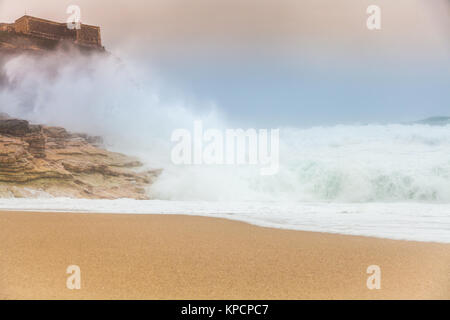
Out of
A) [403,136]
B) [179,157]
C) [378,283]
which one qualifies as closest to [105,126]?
[179,157]

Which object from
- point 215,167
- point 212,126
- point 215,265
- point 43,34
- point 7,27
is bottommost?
point 215,265

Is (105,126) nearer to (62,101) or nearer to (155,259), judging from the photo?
(62,101)

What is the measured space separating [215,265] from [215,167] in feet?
30.9

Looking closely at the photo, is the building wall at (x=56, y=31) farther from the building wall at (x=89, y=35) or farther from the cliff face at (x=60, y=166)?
the cliff face at (x=60, y=166)

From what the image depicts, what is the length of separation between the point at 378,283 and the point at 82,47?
14810 mm

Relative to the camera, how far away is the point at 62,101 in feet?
42.4

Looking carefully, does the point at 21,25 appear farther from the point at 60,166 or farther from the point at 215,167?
the point at 215,167

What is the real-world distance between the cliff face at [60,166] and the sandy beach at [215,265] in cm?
701

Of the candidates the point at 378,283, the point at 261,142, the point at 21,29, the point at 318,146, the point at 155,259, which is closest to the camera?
the point at 378,283

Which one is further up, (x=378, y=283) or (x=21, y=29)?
(x=21, y=29)

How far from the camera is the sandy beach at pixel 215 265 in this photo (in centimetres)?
168

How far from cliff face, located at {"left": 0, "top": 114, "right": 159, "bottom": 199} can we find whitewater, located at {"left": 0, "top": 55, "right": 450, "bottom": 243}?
1.29 ft

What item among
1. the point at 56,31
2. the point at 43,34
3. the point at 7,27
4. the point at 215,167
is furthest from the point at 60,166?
the point at 7,27

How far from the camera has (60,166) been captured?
430 inches
